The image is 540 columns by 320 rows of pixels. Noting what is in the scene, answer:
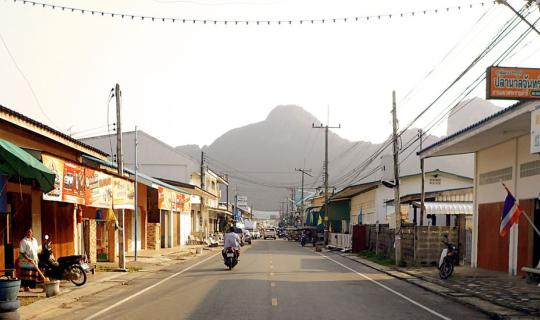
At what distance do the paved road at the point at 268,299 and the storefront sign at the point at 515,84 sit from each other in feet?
18.2

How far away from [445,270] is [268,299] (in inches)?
346

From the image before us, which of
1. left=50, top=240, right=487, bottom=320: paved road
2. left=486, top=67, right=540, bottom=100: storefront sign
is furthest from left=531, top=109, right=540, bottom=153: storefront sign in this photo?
left=50, top=240, right=487, bottom=320: paved road

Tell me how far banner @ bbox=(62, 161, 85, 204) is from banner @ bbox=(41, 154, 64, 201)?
0.35 metres

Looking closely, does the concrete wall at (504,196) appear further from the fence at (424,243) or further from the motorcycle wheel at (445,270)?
the motorcycle wheel at (445,270)

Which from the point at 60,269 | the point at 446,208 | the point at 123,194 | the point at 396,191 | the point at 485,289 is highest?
the point at 446,208

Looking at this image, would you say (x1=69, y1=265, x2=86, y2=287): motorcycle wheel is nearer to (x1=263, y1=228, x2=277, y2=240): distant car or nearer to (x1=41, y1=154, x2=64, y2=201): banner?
(x1=41, y1=154, x2=64, y2=201): banner

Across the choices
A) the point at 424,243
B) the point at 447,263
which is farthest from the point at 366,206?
the point at 447,263

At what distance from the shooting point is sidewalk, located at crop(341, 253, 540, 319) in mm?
13148

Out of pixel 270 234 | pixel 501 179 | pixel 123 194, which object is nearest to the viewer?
pixel 501 179

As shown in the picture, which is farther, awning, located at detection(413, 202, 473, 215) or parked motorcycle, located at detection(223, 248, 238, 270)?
awning, located at detection(413, 202, 473, 215)

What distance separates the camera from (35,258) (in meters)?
16.3

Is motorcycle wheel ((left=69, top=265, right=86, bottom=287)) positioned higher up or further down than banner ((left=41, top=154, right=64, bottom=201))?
further down

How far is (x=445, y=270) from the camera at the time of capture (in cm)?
2048

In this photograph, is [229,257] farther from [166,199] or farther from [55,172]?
[166,199]
